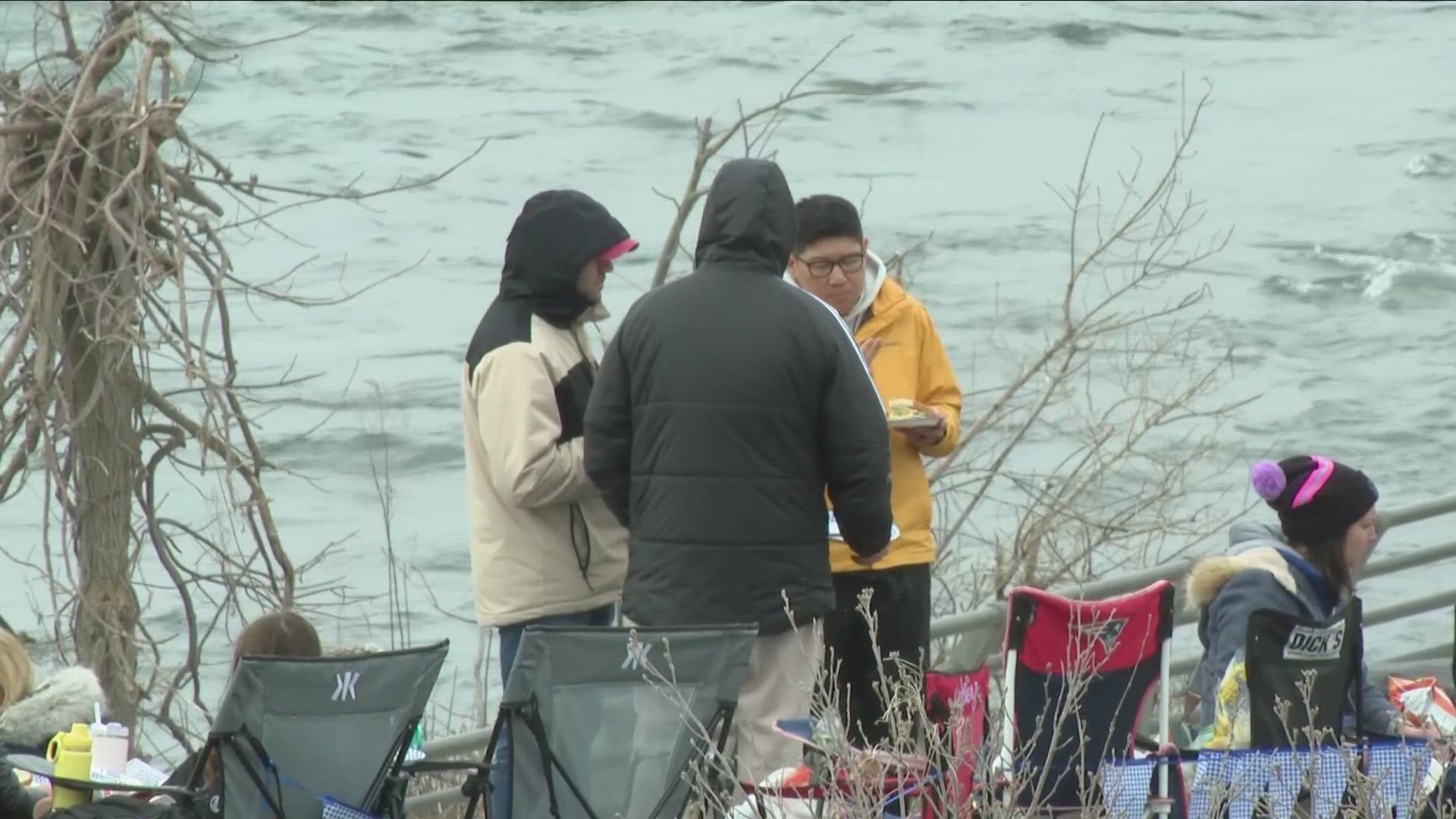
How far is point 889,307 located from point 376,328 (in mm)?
14137

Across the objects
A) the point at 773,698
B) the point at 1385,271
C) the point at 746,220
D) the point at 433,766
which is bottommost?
→ the point at 1385,271

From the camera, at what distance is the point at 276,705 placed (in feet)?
12.8

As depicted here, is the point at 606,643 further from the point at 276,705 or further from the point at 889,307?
the point at 889,307

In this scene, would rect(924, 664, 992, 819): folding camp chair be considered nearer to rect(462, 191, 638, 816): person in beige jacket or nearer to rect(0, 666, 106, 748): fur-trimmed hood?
rect(462, 191, 638, 816): person in beige jacket

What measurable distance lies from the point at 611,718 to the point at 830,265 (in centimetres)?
113

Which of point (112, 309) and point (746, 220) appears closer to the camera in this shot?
point (746, 220)

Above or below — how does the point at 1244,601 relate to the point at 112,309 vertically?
below

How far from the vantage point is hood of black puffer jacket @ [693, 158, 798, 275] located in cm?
422

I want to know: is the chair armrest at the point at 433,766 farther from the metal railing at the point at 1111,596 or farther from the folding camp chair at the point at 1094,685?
the folding camp chair at the point at 1094,685

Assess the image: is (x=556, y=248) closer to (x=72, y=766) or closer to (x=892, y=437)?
(x=892, y=437)

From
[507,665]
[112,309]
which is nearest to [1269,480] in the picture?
[507,665]

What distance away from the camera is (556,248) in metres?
4.44

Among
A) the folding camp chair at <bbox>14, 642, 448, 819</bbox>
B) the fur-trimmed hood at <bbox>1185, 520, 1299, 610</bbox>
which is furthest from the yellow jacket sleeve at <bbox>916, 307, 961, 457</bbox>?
the folding camp chair at <bbox>14, 642, 448, 819</bbox>

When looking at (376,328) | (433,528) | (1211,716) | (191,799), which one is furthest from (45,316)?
(376,328)
